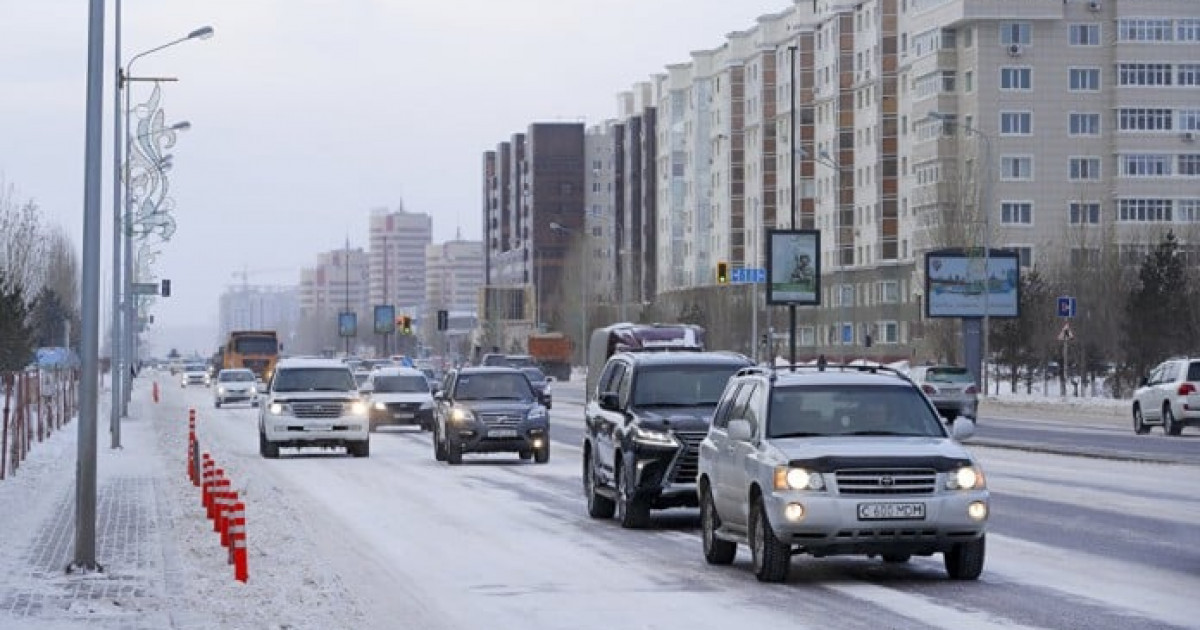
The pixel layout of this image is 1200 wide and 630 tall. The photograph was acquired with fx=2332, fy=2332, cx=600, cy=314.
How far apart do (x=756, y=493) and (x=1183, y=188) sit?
110 meters

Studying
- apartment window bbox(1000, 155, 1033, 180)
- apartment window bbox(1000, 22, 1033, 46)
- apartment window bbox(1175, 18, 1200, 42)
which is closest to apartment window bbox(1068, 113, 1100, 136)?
apartment window bbox(1000, 155, 1033, 180)

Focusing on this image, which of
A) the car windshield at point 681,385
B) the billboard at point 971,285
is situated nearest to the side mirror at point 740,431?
the car windshield at point 681,385

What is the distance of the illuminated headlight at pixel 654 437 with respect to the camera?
24.2 meters

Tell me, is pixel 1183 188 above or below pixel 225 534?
above

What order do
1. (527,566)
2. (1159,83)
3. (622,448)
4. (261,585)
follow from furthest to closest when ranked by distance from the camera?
(1159,83), (622,448), (527,566), (261,585)

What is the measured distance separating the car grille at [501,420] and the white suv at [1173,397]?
18343 millimetres

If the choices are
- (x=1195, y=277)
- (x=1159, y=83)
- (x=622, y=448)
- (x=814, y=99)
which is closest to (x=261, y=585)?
(x=622, y=448)

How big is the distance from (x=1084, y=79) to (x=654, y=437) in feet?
337

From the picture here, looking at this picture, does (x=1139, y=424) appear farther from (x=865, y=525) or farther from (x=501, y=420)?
(x=865, y=525)

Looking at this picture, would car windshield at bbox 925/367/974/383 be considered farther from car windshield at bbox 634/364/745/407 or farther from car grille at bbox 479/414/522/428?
car windshield at bbox 634/364/745/407

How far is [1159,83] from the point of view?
404 feet

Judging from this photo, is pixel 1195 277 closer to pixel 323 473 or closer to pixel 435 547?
pixel 323 473

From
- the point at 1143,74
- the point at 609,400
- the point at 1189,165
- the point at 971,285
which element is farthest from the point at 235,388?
the point at 609,400

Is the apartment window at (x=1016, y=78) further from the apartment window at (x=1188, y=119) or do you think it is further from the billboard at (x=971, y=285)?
the billboard at (x=971, y=285)
